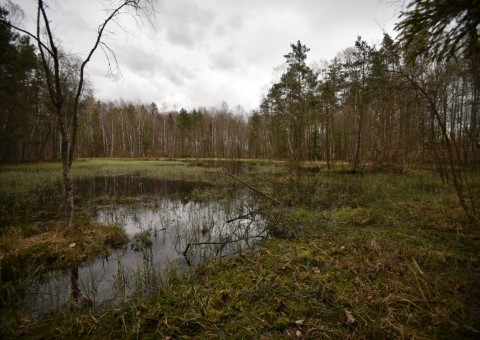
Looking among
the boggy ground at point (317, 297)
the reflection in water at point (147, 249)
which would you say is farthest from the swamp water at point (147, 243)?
the boggy ground at point (317, 297)

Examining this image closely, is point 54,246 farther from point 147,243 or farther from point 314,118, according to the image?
point 314,118

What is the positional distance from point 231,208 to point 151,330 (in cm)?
649

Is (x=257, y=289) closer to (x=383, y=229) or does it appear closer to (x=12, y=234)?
(x=383, y=229)

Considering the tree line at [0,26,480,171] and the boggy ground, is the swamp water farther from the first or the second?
the tree line at [0,26,480,171]

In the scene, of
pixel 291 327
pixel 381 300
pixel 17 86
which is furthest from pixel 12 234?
pixel 17 86

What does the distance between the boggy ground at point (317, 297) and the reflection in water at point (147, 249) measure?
1.80 feet

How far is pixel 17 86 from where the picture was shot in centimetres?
2252

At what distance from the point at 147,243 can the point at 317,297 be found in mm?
4781

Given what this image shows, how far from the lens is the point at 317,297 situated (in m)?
3.24

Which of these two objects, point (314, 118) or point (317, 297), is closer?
point (317, 297)

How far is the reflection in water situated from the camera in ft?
12.1

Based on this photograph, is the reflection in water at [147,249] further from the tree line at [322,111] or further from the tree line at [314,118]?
the tree line at [314,118]

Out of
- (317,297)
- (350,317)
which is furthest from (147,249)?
(350,317)

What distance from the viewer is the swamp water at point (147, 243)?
3697 millimetres
